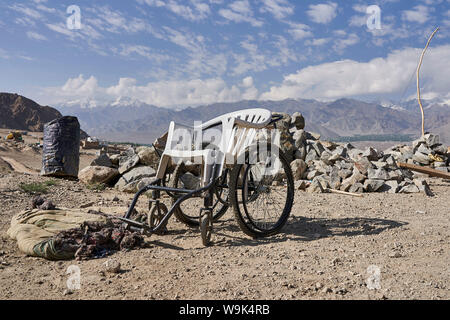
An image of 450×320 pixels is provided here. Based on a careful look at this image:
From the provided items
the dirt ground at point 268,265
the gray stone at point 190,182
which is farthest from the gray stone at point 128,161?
the dirt ground at point 268,265

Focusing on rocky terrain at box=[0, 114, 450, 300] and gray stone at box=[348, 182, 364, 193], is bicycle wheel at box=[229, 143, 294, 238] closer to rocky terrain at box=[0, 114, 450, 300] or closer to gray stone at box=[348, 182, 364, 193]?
rocky terrain at box=[0, 114, 450, 300]

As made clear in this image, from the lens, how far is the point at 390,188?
805 cm

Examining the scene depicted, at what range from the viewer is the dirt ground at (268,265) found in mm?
2561

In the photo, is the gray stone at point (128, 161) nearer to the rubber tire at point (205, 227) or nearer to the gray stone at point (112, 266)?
the rubber tire at point (205, 227)

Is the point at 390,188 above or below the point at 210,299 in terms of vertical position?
above

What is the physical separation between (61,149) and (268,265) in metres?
5.78

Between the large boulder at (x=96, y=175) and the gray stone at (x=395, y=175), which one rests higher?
the gray stone at (x=395, y=175)

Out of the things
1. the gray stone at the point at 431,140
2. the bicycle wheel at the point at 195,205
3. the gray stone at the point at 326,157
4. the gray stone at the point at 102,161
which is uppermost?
the gray stone at the point at 431,140

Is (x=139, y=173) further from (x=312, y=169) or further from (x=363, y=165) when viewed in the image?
(x=363, y=165)

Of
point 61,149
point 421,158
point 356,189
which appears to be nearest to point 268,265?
point 356,189

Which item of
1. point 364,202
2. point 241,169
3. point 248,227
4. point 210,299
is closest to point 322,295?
point 210,299

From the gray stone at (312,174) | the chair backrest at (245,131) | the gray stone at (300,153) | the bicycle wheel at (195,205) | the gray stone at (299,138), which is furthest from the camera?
the gray stone at (299,138)
